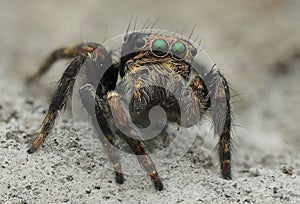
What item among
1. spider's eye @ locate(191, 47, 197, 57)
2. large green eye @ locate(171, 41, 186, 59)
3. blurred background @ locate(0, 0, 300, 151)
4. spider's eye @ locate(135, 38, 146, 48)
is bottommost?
spider's eye @ locate(135, 38, 146, 48)

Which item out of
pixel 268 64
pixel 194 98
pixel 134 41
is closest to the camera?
pixel 194 98

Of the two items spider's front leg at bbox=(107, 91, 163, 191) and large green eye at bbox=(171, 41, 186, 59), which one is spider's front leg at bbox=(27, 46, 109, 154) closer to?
spider's front leg at bbox=(107, 91, 163, 191)

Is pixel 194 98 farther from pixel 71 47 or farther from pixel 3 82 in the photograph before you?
pixel 3 82

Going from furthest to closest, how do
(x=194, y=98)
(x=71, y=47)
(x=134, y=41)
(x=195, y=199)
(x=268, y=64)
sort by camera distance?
(x=268, y=64) → (x=71, y=47) → (x=134, y=41) → (x=194, y=98) → (x=195, y=199)

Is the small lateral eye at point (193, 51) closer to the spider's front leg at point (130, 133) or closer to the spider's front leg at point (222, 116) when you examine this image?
the spider's front leg at point (222, 116)

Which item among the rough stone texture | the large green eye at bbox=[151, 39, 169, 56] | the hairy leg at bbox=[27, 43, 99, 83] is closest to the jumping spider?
the large green eye at bbox=[151, 39, 169, 56]

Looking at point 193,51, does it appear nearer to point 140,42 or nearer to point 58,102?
point 140,42

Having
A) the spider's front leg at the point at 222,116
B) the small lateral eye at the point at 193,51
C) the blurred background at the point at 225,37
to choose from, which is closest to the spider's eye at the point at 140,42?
the small lateral eye at the point at 193,51

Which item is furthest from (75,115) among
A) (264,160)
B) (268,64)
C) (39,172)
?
→ (268,64)

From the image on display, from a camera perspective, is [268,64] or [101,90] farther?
[268,64]
